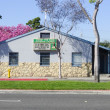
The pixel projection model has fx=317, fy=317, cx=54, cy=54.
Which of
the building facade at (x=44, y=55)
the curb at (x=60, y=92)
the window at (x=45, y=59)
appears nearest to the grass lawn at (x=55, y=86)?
the curb at (x=60, y=92)

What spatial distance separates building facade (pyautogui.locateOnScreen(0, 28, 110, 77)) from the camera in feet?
112

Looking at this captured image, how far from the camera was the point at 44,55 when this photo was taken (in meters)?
34.8

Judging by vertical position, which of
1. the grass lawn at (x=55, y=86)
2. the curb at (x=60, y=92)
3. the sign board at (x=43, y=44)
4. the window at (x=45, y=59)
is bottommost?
the curb at (x=60, y=92)

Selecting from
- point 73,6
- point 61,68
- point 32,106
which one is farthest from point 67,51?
point 32,106

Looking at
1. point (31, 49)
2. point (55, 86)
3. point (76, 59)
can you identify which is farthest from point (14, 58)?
point (55, 86)

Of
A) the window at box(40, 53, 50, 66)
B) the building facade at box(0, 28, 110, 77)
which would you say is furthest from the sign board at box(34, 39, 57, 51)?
the window at box(40, 53, 50, 66)

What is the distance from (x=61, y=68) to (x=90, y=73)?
10.6 feet

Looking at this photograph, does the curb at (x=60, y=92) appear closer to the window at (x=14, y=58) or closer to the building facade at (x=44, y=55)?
the building facade at (x=44, y=55)

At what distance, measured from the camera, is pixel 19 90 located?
18016mm

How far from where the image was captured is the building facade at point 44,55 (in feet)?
112

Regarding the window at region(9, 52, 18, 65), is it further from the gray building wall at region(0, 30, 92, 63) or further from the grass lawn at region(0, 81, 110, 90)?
the grass lawn at region(0, 81, 110, 90)

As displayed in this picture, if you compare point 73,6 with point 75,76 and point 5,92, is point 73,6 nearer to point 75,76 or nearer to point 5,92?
point 75,76

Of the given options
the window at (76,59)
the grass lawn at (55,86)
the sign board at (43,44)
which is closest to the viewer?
the grass lawn at (55,86)

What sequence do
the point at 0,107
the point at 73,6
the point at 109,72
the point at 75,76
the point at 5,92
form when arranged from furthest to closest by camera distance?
the point at 109,72 → the point at 75,76 → the point at 73,6 → the point at 5,92 → the point at 0,107
